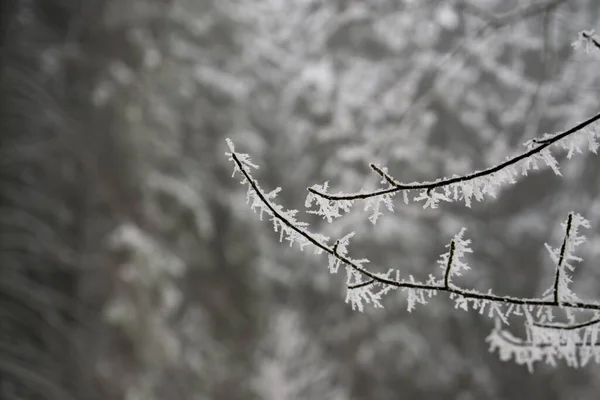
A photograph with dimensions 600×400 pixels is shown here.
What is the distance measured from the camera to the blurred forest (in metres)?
5.30

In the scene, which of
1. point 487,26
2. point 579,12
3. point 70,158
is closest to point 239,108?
point 70,158

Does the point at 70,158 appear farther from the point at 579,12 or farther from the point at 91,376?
the point at 579,12

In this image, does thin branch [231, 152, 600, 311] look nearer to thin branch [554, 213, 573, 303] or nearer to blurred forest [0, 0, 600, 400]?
thin branch [554, 213, 573, 303]

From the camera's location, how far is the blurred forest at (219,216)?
5.30 m

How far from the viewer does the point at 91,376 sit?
5430 mm

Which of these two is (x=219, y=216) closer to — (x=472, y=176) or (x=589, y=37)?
(x=472, y=176)

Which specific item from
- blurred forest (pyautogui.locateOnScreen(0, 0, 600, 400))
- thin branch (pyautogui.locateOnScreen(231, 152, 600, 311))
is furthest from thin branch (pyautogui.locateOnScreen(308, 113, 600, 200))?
blurred forest (pyautogui.locateOnScreen(0, 0, 600, 400))

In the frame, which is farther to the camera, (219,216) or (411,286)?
(219,216)

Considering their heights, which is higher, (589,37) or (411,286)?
(589,37)

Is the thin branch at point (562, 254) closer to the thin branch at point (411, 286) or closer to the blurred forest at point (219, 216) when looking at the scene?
the thin branch at point (411, 286)

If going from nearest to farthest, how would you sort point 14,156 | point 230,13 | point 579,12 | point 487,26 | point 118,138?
point 487,26 → point 579,12 → point 14,156 → point 118,138 → point 230,13

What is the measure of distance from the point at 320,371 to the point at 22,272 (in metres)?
3.86

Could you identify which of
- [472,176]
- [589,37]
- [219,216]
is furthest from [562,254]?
[219,216]

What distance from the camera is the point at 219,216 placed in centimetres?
648
